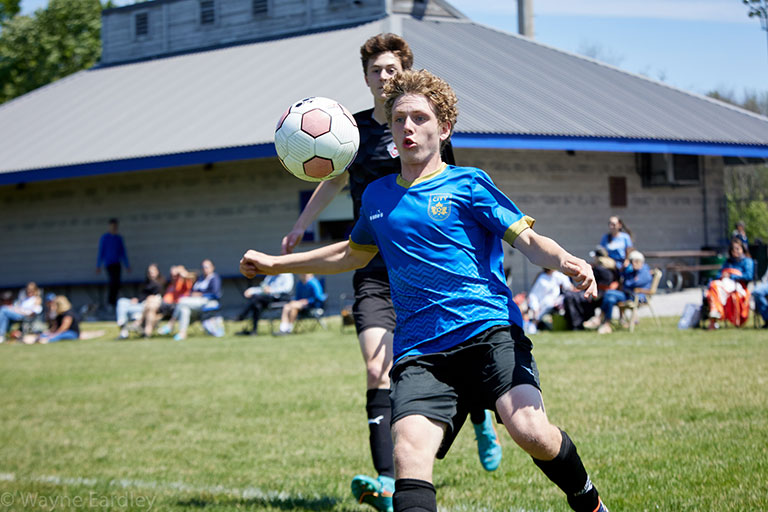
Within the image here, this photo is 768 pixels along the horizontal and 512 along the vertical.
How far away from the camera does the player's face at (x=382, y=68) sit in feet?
17.7

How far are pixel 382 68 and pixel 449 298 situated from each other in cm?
191

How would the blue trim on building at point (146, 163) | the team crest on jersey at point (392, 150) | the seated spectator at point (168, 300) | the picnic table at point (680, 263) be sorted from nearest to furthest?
the team crest on jersey at point (392, 150)
the seated spectator at point (168, 300)
the blue trim on building at point (146, 163)
the picnic table at point (680, 263)

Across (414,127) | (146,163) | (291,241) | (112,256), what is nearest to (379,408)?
(291,241)

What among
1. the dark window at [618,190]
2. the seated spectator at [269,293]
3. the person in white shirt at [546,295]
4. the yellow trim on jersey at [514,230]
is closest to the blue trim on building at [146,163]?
the seated spectator at [269,293]

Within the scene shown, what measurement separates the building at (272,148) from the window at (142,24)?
1.74m

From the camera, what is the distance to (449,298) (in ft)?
13.3

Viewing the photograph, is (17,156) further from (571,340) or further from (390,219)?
(390,219)

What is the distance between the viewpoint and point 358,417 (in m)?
8.39

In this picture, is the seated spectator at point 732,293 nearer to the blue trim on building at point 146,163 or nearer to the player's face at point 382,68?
the blue trim on building at point 146,163

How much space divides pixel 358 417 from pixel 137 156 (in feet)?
54.9

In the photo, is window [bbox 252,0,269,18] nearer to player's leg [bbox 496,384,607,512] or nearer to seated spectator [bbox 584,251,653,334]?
seated spectator [bbox 584,251,653,334]

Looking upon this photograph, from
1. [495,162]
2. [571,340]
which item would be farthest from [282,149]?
[495,162]

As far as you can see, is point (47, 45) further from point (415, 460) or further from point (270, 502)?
point (415, 460)

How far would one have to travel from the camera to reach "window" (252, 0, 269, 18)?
96.1 feet
